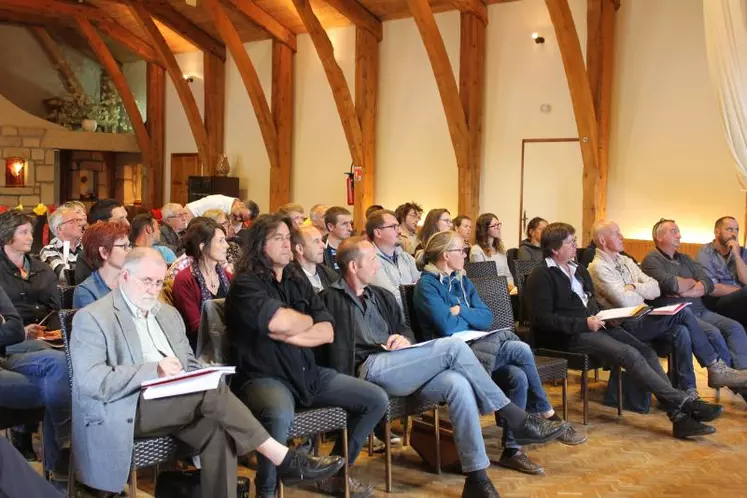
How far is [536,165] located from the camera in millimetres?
10539

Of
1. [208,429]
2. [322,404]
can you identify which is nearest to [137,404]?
[208,429]

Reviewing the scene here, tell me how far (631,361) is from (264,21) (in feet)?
31.5

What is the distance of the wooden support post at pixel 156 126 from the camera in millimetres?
15844

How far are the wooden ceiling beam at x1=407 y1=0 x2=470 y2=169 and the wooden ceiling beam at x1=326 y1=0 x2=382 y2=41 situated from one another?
1.62 metres

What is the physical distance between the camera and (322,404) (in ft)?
11.3

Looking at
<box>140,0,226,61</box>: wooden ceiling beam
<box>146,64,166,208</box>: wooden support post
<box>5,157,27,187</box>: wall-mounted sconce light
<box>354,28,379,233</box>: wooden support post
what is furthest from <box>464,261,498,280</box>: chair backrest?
<box>5,157,27,187</box>: wall-mounted sconce light

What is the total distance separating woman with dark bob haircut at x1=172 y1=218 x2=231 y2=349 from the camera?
3.81m

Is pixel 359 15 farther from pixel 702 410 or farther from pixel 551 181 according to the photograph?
pixel 702 410

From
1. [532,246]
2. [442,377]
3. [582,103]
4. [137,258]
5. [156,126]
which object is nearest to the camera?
[137,258]

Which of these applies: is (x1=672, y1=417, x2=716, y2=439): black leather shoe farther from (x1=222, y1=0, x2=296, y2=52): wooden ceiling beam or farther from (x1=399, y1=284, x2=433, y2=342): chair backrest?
(x1=222, y1=0, x2=296, y2=52): wooden ceiling beam

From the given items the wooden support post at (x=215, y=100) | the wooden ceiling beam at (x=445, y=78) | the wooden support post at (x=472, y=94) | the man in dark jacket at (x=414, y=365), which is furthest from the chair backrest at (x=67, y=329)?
the wooden support post at (x=215, y=100)

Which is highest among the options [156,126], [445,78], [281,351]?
[445,78]

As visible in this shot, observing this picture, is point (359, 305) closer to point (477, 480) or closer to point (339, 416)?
point (339, 416)

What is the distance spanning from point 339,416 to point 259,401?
38 cm
